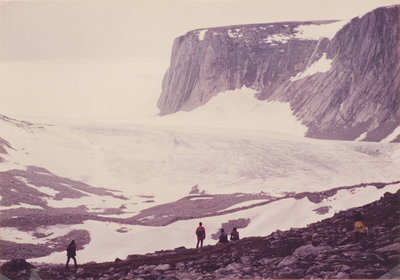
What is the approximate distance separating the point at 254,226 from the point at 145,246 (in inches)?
301

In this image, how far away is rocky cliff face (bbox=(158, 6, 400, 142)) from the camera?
9775 cm

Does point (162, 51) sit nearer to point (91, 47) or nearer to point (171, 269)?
point (91, 47)

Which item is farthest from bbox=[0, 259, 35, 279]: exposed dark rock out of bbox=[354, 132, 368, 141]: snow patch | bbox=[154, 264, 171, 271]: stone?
bbox=[354, 132, 368, 141]: snow patch

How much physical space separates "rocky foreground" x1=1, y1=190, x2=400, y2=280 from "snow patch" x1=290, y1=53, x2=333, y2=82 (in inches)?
3200

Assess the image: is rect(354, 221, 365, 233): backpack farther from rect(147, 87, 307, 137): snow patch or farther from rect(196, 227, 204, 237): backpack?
rect(147, 87, 307, 137): snow patch

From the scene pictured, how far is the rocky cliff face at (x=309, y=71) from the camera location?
321 feet

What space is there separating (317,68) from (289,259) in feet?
298

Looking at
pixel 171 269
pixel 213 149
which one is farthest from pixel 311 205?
pixel 213 149

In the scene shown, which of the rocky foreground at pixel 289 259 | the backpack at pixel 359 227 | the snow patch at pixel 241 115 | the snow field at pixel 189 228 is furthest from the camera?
the snow patch at pixel 241 115

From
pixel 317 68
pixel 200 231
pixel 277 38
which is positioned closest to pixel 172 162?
pixel 317 68

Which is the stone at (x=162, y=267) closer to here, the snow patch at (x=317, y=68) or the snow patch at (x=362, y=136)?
the snow patch at (x=362, y=136)

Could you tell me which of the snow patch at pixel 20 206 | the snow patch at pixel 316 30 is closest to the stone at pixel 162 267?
the snow patch at pixel 20 206

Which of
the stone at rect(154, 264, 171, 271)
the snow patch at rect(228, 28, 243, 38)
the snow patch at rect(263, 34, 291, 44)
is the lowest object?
the stone at rect(154, 264, 171, 271)

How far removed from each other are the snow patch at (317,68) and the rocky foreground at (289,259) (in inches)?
3200
